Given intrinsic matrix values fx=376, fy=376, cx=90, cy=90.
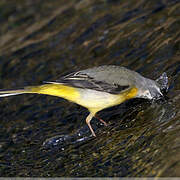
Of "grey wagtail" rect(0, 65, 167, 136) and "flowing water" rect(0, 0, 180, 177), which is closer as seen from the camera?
"flowing water" rect(0, 0, 180, 177)

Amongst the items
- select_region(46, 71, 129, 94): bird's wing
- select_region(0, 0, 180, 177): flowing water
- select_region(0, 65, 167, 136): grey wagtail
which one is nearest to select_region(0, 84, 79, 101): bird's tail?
select_region(0, 65, 167, 136): grey wagtail

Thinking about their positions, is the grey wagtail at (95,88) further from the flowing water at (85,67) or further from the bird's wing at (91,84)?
the flowing water at (85,67)

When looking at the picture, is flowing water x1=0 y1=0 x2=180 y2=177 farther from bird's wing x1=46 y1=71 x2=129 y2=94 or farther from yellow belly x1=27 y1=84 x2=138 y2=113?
bird's wing x1=46 y1=71 x2=129 y2=94

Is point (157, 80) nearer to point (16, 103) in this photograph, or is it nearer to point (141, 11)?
point (16, 103)

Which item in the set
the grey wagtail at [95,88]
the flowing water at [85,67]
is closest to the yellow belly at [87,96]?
the grey wagtail at [95,88]

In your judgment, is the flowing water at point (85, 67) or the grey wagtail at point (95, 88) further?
the grey wagtail at point (95, 88)

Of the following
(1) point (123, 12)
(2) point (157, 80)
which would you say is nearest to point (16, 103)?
(2) point (157, 80)

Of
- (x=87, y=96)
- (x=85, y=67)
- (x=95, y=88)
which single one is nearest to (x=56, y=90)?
(x=87, y=96)

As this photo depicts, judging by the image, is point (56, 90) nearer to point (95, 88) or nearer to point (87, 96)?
point (87, 96)

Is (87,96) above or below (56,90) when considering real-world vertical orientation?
below
